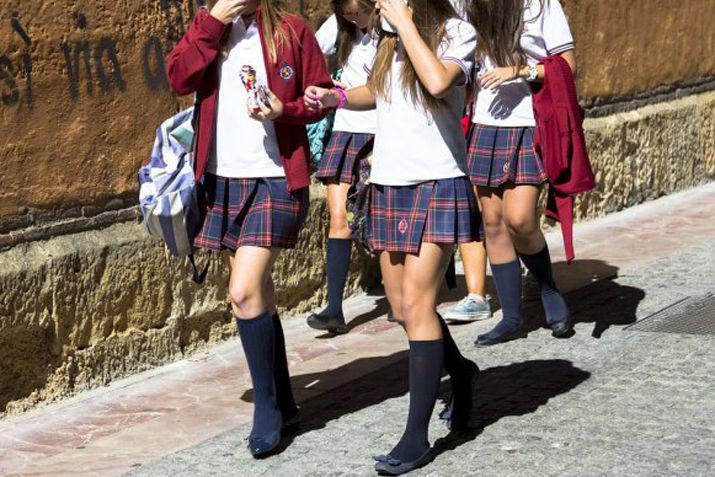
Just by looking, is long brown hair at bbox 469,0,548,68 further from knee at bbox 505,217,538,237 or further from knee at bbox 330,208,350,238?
knee at bbox 330,208,350,238

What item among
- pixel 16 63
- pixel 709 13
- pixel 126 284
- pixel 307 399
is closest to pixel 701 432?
pixel 307 399

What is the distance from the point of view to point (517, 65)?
20.9ft

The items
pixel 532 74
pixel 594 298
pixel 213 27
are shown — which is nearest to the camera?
pixel 213 27

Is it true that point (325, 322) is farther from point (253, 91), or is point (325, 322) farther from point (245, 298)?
point (253, 91)

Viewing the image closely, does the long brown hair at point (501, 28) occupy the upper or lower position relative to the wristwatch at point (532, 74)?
upper

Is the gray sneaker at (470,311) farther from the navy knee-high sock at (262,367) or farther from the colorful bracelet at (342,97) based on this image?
the colorful bracelet at (342,97)

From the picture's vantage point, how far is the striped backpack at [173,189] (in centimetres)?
517

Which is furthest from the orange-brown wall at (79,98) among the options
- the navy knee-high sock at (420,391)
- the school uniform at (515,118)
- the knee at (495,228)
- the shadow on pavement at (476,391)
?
the navy knee-high sock at (420,391)

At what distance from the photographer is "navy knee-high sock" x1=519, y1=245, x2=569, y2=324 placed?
6738mm

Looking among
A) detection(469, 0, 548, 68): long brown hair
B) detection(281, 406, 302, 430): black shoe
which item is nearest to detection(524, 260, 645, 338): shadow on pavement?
detection(469, 0, 548, 68): long brown hair

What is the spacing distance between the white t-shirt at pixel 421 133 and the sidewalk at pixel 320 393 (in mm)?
1000

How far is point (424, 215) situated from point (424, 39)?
0.59m

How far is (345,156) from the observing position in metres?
7.05

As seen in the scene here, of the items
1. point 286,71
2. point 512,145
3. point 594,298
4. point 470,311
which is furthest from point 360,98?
point 594,298
